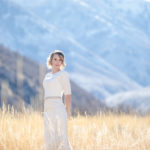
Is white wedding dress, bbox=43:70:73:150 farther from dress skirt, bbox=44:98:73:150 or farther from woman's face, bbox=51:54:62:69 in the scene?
woman's face, bbox=51:54:62:69

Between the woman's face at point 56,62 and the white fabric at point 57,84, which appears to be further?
the woman's face at point 56,62

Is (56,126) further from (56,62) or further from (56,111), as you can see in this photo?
(56,62)

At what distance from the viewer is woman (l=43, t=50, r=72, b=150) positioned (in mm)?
4559

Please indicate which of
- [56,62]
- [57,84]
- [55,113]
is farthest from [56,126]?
[56,62]

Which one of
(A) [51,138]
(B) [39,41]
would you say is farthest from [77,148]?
(B) [39,41]

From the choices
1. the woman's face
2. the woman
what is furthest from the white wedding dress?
the woman's face

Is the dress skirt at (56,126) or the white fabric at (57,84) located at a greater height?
the white fabric at (57,84)

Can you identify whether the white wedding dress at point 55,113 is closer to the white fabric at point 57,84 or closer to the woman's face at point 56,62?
the white fabric at point 57,84

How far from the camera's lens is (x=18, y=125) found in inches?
229

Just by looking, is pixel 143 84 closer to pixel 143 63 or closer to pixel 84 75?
pixel 143 63

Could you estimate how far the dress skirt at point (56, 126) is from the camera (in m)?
4.55

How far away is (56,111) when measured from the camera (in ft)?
15.1

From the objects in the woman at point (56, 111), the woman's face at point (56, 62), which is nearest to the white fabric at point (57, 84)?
the woman at point (56, 111)

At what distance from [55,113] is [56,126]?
153mm
